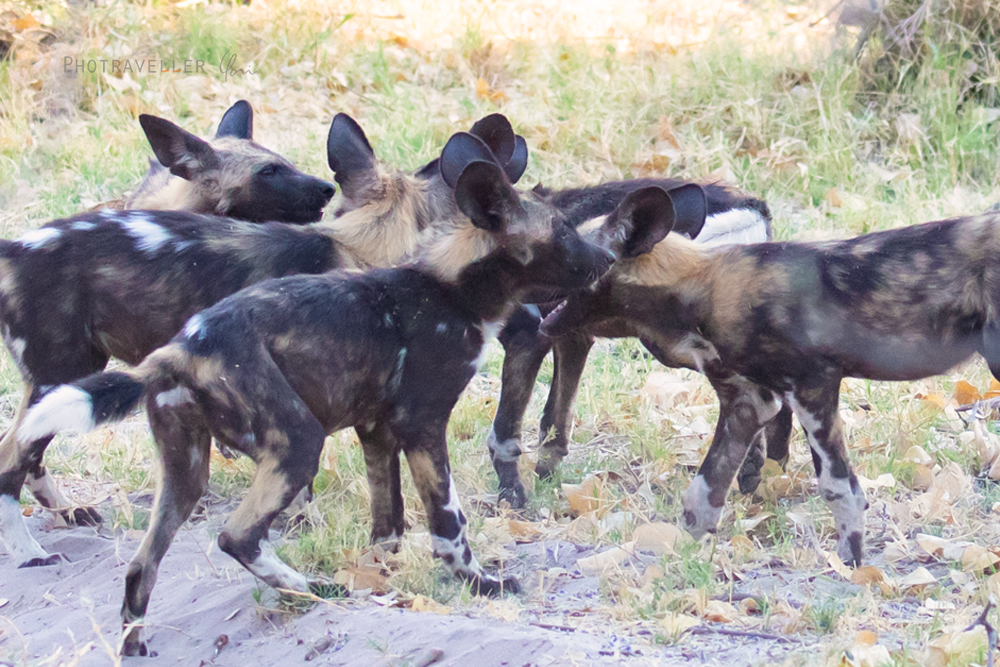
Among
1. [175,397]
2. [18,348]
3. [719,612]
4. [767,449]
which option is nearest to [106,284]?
[18,348]

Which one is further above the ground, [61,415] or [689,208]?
[689,208]

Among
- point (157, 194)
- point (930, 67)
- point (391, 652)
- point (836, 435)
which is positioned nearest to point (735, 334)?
point (836, 435)

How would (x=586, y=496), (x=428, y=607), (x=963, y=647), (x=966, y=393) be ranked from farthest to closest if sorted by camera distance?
(x=966, y=393) < (x=586, y=496) < (x=428, y=607) < (x=963, y=647)

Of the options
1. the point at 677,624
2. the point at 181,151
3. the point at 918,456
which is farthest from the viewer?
the point at 181,151

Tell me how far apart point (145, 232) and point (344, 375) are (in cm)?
102

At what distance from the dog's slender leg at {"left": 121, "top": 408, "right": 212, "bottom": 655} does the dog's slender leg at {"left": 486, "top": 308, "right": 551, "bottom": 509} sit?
1.36 m

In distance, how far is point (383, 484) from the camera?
3.58 m

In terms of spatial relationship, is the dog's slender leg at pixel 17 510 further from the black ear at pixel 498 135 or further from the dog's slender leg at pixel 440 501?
the black ear at pixel 498 135

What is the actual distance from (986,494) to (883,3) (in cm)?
413

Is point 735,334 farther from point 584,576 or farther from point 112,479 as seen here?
point 112,479

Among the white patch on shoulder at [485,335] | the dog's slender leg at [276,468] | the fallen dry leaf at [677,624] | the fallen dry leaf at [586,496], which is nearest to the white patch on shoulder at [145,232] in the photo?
the dog's slender leg at [276,468]

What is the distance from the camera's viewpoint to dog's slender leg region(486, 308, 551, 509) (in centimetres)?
412
